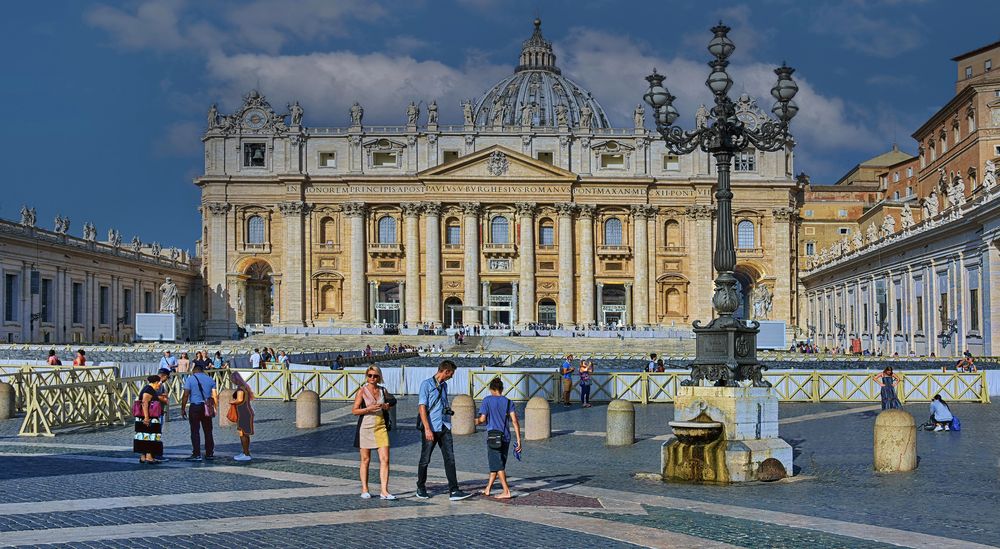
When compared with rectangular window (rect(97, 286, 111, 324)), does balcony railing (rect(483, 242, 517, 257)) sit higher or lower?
higher

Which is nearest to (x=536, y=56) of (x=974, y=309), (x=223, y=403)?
(x=974, y=309)

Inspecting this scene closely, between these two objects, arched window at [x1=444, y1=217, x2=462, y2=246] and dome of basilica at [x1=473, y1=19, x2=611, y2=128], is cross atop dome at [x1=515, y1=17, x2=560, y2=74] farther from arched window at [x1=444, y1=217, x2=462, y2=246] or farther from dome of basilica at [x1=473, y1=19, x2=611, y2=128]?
arched window at [x1=444, y1=217, x2=462, y2=246]

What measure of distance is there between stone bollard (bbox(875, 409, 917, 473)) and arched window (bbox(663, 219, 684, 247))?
67.9 meters

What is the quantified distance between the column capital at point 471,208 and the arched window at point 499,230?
1689 mm

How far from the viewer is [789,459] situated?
48.4 ft

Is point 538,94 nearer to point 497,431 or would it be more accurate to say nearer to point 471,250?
point 471,250

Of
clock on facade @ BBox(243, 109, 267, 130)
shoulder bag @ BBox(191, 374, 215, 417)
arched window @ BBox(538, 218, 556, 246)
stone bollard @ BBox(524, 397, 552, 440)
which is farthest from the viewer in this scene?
arched window @ BBox(538, 218, 556, 246)

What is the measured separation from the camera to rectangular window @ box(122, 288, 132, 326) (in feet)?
231

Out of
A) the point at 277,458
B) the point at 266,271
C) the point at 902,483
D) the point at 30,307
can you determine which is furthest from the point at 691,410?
the point at 266,271

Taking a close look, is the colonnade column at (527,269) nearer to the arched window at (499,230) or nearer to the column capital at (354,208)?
the arched window at (499,230)

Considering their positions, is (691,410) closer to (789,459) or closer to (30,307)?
(789,459)

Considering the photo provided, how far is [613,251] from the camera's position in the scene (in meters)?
81.8

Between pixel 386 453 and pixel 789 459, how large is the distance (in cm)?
577

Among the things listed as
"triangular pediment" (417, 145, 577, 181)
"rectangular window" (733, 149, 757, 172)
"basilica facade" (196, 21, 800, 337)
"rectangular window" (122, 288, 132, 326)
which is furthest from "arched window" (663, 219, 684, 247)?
"rectangular window" (122, 288, 132, 326)
